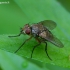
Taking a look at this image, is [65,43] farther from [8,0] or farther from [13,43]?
[8,0]

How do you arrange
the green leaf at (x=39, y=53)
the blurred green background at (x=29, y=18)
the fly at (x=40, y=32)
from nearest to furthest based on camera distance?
the green leaf at (x=39, y=53)
the blurred green background at (x=29, y=18)
the fly at (x=40, y=32)

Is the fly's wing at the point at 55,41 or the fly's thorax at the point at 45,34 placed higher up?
the fly's wing at the point at 55,41

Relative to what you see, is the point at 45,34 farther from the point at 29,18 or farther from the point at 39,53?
the point at 39,53

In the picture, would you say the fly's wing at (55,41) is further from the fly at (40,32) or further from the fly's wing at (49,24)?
the fly's wing at (49,24)

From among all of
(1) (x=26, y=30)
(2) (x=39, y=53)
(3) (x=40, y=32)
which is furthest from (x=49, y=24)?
(2) (x=39, y=53)

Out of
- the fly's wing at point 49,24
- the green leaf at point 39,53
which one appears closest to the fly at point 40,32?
the fly's wing at point 49,24

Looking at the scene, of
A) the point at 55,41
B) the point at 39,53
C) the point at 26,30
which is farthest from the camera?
the point at 26,30

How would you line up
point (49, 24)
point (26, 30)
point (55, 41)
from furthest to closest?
point (49, 24), point (26, 30), point (55, 41)

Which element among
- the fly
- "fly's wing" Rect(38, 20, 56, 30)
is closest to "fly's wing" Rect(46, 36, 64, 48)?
the fly
